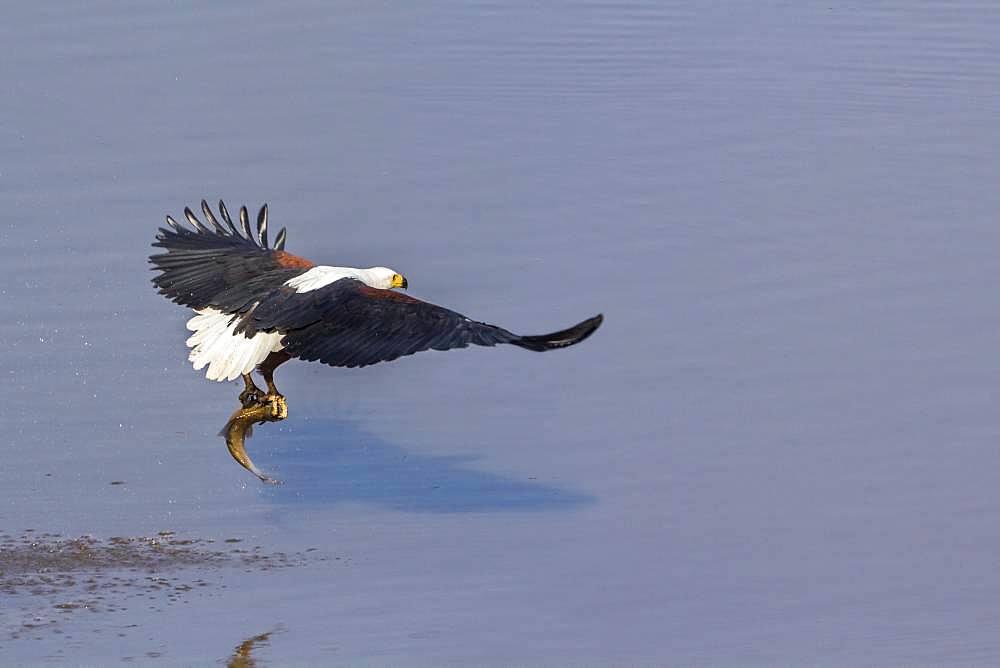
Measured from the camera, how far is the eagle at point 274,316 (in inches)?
262

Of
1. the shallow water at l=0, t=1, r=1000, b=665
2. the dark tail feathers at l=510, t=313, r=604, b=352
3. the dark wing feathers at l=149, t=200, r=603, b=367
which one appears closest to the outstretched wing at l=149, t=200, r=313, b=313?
the dark wing feathers at l=149, t=200, r=603, b=367

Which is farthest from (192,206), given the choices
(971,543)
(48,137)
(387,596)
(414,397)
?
(971,543)

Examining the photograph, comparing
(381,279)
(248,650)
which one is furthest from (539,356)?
(248,650)

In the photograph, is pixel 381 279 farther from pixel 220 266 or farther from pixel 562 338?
pixel 562 338

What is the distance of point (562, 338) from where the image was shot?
6.02 metres

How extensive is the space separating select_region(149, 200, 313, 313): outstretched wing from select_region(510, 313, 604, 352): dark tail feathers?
1482mm

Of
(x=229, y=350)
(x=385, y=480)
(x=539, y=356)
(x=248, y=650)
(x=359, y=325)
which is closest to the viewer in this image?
(x=248, y=650)

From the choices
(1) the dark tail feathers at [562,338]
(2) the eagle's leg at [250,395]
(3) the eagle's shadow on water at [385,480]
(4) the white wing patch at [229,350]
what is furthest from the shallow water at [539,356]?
(1) the dark tail feathers at [562,338]

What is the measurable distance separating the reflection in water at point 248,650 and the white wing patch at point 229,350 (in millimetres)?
1198

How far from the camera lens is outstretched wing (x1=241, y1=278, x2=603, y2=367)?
6.58 meters

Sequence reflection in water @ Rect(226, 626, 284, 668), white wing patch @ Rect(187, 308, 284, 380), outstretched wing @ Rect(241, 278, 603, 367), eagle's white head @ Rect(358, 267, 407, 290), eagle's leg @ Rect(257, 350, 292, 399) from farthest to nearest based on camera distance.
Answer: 1. eagle's white head @ Rect(358, 267, 407, 290)
2. eagle's leg @ Rect(257, 350, 292, 399)
3. white wing patch @ Rect(187, 308, 284, 380)
4. outstretched wing @ Rect(241, 278, 603, 367)
5. reflection in water @ Rect(226, 626, 284, 668)

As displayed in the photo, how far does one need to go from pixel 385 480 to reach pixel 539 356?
1.41 meters

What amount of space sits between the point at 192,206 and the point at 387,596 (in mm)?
3933

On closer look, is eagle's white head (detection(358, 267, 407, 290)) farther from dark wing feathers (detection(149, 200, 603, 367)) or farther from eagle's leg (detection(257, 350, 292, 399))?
eagle's leg (detection(257, 350, 292, 399))
